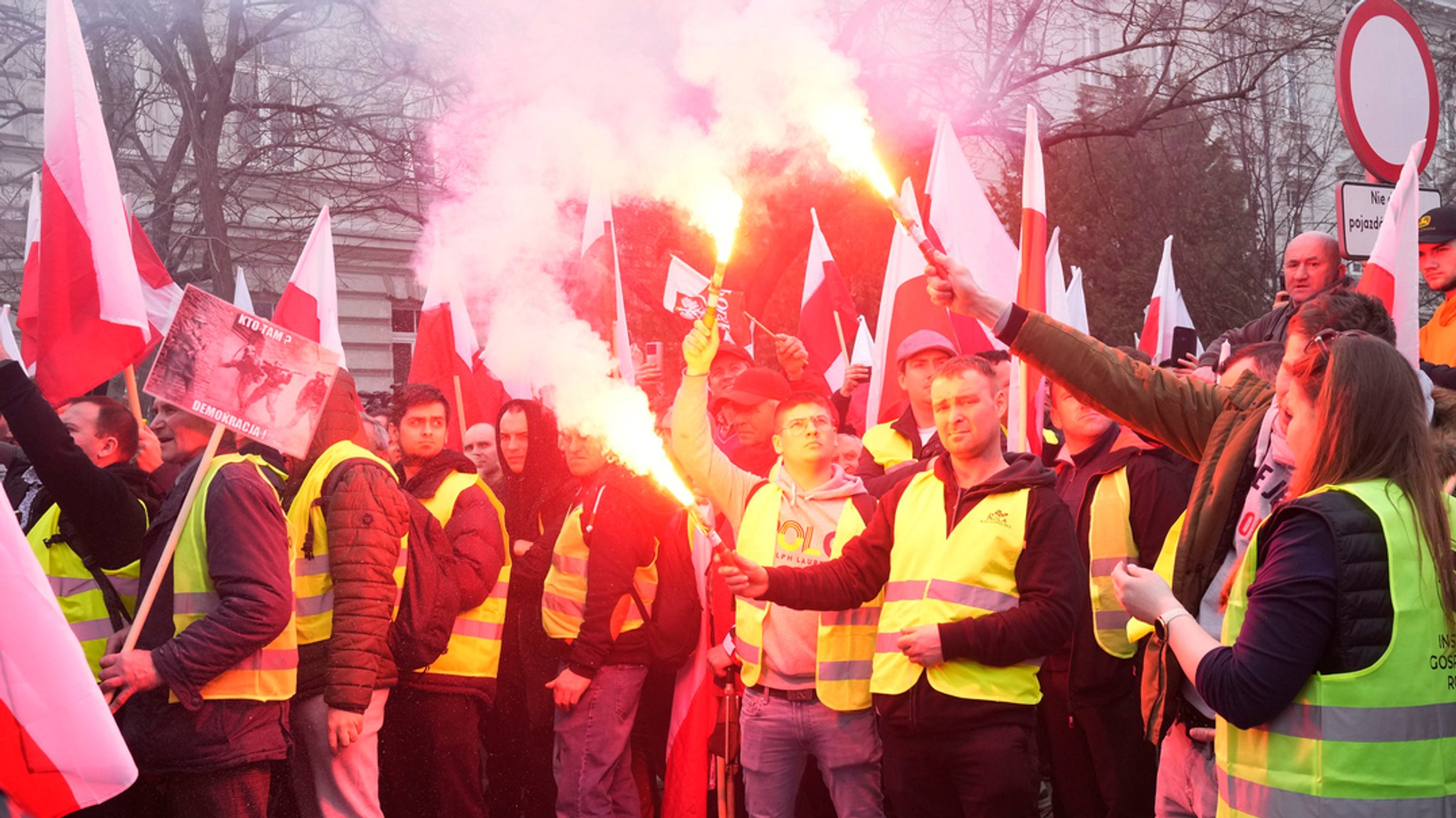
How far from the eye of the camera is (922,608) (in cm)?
436

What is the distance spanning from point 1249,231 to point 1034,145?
1779cm

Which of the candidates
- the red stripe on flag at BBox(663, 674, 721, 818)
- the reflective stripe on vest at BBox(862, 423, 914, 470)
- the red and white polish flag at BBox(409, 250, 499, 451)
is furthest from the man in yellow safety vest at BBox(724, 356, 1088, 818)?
the red and white polish flag at BBox(409, 250, 499, 451)

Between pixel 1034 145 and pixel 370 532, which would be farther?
pixel 1034 145

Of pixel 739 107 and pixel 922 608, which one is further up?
pixel 739 107

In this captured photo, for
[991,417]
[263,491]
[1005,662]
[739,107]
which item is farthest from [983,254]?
[263,491]

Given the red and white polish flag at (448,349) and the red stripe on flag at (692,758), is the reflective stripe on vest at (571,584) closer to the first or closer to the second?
the red stripe on flag at (692,758)

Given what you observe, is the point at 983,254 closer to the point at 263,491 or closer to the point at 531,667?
the point at 531,667

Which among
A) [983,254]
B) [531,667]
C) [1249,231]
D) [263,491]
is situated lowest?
[531,667]

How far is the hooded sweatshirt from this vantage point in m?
4.18

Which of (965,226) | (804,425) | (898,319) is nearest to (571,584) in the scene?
(804,425)

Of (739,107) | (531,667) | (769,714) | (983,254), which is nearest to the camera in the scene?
(769,714)

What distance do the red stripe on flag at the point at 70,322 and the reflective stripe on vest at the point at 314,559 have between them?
1.02 metres

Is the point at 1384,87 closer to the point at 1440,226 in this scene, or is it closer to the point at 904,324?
the point at 1440,226

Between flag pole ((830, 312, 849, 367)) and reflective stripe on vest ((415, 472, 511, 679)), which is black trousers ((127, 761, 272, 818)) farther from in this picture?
flag pole ((830, 312, 849, 367))
